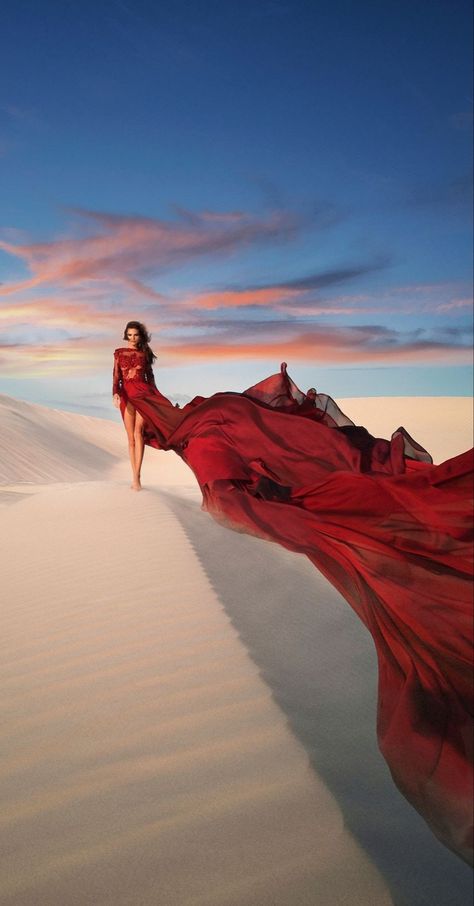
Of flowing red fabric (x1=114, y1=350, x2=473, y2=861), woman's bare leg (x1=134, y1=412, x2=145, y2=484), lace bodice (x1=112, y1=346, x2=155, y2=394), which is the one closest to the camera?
flowing red fabric (x1=114, y1=350, x2=473, y2=861)

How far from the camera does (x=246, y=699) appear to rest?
353cm

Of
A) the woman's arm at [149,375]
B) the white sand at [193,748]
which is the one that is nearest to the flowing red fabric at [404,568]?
the white sand at [193,748]

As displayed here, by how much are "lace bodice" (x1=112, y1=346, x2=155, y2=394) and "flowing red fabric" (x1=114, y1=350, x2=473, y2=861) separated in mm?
4130

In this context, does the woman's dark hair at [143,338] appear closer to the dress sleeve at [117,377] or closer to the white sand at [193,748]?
the dress sleeve at [117,377]

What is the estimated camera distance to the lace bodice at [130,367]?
27.6 feet

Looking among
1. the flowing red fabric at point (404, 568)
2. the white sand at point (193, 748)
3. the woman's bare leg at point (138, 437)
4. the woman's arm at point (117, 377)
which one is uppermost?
the woman's arm at point (117, 377)

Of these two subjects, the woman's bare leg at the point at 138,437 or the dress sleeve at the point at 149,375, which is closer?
the woman's bare leg at the point at 138,437

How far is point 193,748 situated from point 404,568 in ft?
4.07

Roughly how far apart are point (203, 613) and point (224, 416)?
151 cm

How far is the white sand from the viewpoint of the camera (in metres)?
2.43

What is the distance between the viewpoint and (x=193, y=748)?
10.2 ft

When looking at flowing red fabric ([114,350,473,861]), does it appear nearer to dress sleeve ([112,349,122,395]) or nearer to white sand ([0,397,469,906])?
white sand ([0,397,469,906])

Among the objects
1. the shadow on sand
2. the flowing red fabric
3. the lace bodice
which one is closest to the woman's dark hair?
the lace bodice

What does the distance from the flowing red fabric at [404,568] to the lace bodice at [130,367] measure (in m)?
4.13
